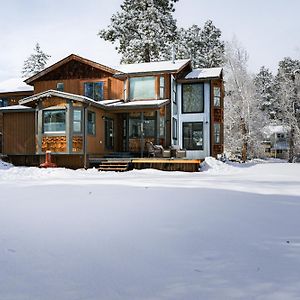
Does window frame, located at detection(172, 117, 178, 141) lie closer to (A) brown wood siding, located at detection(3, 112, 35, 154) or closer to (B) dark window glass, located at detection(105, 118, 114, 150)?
(B) dark window glass, located at detection(105, 118, 114, 150)

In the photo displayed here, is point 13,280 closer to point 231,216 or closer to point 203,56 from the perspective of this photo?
point 231,216

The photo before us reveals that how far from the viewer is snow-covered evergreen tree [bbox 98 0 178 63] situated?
108ft

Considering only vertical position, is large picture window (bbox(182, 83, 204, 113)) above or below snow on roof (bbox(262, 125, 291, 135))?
above

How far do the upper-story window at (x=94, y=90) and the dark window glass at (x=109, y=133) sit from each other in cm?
202

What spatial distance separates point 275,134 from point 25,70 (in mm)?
40179

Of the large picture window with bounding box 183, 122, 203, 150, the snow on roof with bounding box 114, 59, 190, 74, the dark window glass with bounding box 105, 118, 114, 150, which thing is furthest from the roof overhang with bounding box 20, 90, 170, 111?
the large picture window with bounding box 183, 122, 203, 150

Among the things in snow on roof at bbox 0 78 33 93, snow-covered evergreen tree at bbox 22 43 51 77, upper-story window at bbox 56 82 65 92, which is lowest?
upper-story window at bbox 56 82 65 92

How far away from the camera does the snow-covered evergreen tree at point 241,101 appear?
28094 millimetres

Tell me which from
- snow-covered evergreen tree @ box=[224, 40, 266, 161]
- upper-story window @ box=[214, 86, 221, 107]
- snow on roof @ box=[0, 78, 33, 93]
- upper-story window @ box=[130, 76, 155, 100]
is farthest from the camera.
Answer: snow-covered evergreen tree @ box=[224, 40, 266, 161]

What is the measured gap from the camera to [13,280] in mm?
2621

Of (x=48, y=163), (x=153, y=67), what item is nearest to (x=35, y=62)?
(x=153, y=67)

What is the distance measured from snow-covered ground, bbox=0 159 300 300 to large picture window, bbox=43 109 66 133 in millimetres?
11647

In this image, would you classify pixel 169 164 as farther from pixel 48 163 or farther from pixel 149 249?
Answer: pixel 149 249

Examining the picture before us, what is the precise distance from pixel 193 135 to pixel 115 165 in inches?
285
